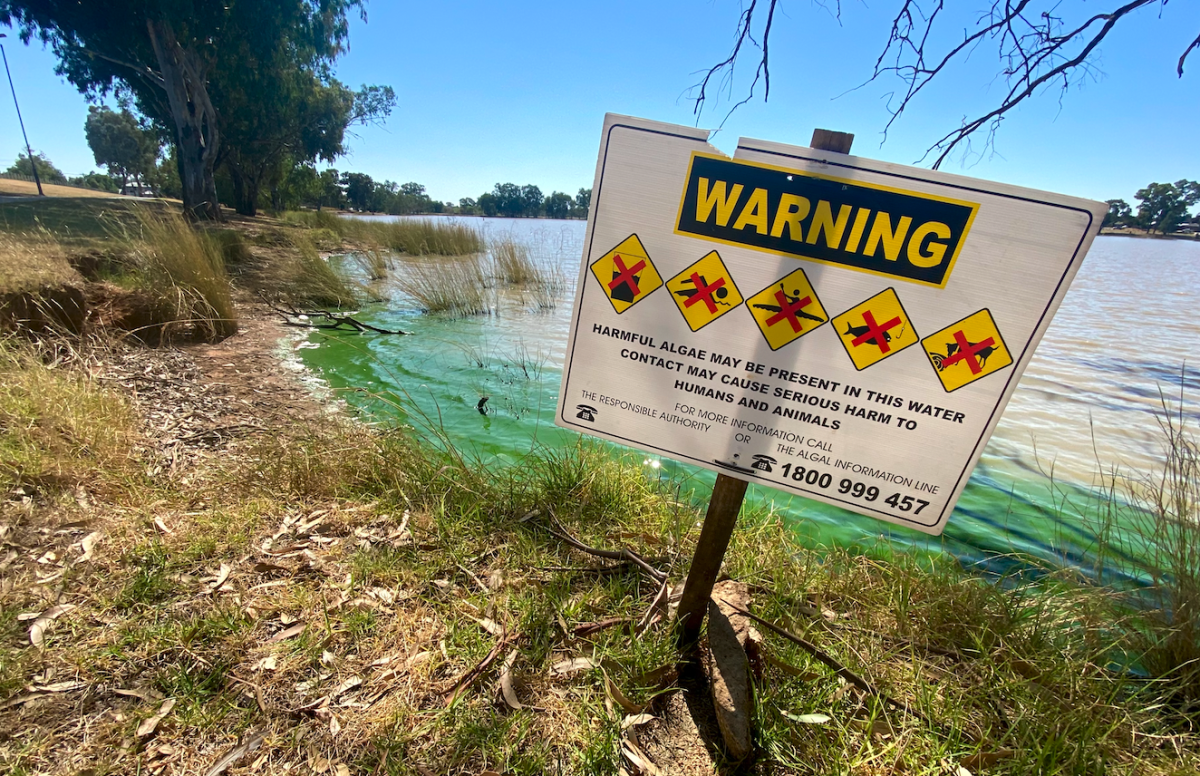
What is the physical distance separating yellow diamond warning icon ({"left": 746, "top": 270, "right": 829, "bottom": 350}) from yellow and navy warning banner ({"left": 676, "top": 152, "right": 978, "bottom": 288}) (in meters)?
0.08

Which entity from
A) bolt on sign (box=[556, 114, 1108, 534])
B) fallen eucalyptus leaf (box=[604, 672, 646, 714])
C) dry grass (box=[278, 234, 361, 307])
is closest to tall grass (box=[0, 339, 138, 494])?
fallen eucalyptus leaf (box=[604, 672, 646, 714])

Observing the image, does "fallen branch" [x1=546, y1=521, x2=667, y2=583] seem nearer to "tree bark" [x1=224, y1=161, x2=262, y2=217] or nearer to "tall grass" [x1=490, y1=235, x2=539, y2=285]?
"tall grass" [x1=490, y1=235, x2=539, y2=285]

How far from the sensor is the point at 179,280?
19.7ft

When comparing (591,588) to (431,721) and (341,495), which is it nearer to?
(431,721)

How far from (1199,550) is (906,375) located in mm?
2072

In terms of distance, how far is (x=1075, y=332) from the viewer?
10.3 metres

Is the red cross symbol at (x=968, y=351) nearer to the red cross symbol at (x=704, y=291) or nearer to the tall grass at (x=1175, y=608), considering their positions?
the red cross symbol at (x=704, y=291)

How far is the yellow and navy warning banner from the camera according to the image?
3.83 ft

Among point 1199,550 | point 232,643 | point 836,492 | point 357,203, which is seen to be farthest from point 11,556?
point 357,203

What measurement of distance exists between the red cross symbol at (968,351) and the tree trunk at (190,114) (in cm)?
1774

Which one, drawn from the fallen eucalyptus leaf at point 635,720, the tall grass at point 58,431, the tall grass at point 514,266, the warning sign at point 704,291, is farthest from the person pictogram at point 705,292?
the tall grass at point 514,266

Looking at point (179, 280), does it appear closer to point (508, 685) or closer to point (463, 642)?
point (463, 642)

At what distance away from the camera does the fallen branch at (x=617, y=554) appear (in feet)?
7.00

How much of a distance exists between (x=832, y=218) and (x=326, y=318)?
30.6 ft
